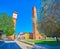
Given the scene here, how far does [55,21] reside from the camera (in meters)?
14.3

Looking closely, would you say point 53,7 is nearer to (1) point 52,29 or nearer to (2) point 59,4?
(2) point 59,4

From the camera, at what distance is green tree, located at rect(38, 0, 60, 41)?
1395 centimetres

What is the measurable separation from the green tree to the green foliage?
23.1 meters

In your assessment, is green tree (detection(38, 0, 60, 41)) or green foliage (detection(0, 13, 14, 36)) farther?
green foliage (detection(0, 13, 14, 36))

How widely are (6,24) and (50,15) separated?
2590 cm

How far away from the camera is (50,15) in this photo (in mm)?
14617

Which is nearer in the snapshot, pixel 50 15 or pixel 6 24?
pixel 50 15

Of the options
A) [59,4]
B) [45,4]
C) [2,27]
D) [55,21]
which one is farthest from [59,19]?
[2,27]

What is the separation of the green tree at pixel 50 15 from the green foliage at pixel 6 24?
2312 cm

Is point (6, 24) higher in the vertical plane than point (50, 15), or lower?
higher

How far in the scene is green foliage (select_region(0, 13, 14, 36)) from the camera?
39.0 m

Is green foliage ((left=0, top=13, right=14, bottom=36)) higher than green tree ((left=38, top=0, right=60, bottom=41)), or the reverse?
green foliage ((left=0, top=13, right=14, bottom=36))

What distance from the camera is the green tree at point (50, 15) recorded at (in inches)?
549

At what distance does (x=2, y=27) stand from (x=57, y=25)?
2575 cm
